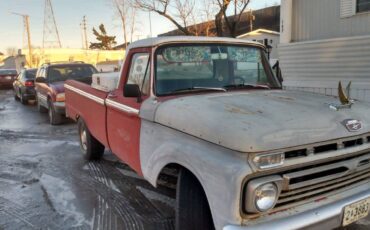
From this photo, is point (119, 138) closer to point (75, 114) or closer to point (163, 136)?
point (163, 136)

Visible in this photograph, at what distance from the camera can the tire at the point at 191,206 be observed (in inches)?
119

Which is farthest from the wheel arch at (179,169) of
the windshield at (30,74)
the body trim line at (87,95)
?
the windshield at (30,74)

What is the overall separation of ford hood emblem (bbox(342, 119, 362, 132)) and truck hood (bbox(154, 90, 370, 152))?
28 millimetres

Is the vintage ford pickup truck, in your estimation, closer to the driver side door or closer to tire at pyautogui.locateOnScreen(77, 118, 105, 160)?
the driver side door

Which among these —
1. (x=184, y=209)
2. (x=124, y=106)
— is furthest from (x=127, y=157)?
(x=184, y=209)

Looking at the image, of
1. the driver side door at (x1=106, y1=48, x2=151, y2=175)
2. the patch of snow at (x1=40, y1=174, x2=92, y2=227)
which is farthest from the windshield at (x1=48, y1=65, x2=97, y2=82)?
the driver side door at (x1=106, y1=48, x2=151, y2=175)

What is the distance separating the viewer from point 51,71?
11.4 meters

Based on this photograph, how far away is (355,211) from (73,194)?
141 inches

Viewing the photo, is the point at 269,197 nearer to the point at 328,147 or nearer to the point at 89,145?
the point at 328,147

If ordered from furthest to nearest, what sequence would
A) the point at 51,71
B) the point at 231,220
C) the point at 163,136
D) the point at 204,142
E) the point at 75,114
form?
the point at 51,71 < the point at 75,114 < the point at 163,136 < the point at 204,142 < the point at 231,220

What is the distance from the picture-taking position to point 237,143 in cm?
261

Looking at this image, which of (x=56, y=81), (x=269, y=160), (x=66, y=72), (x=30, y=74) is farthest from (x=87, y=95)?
(x=30, y=74)

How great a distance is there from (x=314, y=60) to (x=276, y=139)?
313 inches

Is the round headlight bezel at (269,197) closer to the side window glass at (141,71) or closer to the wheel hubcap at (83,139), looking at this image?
Result: the side window glass at (141,71)
